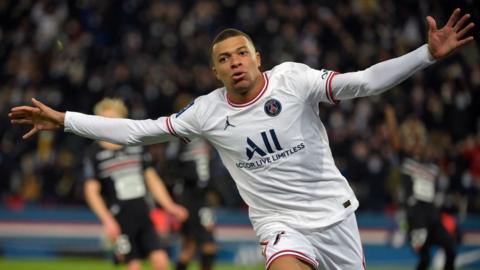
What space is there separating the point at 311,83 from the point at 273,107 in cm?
30

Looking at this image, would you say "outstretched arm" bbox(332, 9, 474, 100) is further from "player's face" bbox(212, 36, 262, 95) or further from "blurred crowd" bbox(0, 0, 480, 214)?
"blurred crowd" bbox(0, 0, 480, 214)

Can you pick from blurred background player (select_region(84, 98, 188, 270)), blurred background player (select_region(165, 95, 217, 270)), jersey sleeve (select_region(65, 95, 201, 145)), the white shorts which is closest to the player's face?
jersey sleeve (select_region(65, 95, 201, 145))

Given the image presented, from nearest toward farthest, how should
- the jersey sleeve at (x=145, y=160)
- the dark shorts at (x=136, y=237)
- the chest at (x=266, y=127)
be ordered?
1. the chest at (x=266, y=127)
2. the dark shorts at (x=136, y=237)
3. the jersey sleeve at (x=145, y=160)

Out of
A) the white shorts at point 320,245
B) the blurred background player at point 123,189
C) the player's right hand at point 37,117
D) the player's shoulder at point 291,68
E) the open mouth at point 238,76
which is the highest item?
the player's right hand at point 37,117

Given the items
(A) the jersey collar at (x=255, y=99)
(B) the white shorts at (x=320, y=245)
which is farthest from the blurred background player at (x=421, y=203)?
(A) the jersey collar at (x=255, y=99)

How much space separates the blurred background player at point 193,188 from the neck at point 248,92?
6.03m

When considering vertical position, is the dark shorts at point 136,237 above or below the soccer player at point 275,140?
below

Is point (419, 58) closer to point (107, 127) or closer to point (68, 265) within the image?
point (107, 127)

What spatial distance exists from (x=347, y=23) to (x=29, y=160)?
767 centimetres

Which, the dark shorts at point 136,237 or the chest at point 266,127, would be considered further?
the dark shorts at point 136,237

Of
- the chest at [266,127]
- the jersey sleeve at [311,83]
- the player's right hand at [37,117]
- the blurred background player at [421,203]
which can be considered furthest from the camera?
the blurred background player at [421,203]

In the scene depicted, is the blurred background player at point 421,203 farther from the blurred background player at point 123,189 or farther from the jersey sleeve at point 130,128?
the jersey sleeve at point 130,128

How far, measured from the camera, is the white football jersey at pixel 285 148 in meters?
5.89

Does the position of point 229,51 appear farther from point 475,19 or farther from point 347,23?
point 347,23
